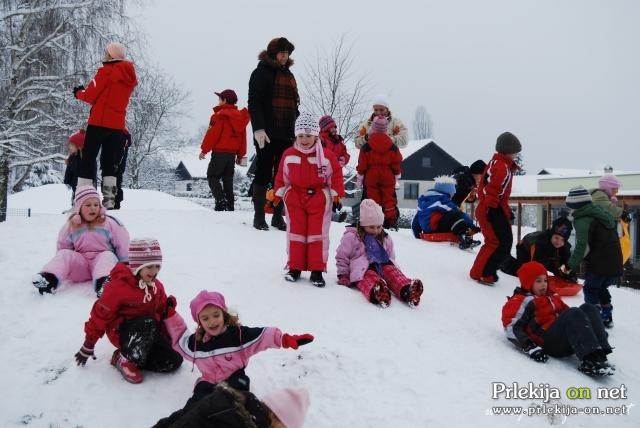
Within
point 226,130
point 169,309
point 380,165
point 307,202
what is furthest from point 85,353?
point 226,130

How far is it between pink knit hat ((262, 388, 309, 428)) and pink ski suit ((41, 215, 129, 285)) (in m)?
2.55

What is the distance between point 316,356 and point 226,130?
19.5 feet

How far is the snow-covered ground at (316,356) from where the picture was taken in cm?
292

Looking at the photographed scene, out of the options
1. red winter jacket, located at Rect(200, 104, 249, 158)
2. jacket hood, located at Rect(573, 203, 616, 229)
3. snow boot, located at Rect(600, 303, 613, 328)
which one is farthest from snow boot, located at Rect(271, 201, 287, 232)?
snow boot, located at Rect(600, 303, 613, 328)

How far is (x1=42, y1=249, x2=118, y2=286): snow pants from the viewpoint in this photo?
4.22 m

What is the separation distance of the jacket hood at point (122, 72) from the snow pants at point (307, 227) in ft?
10.6

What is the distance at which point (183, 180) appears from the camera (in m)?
54.5

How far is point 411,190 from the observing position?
41219mm

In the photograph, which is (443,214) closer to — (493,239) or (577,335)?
(493,239)

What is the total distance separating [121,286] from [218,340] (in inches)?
29.8

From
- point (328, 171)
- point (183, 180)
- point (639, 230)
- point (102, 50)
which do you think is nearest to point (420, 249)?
point (328, 171)

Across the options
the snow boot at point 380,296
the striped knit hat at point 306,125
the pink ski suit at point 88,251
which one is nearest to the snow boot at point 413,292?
the snow boot at point 380,296

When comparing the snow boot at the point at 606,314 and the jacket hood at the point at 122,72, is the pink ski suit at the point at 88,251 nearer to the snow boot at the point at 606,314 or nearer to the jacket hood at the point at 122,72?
the jacket hood at the point at 122,72

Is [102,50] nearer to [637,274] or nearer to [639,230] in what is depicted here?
[637,274]
